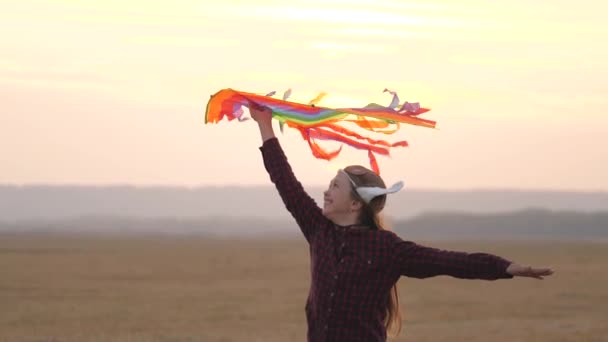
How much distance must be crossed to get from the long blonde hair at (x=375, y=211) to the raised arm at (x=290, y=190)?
0.18 meters

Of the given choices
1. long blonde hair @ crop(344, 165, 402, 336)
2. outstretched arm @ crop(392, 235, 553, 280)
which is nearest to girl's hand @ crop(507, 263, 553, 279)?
outstretched arm @ crop(392, 235, 553, 280)

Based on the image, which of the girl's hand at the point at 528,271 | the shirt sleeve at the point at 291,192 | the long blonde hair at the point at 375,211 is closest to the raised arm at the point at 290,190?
the shirt sleeve at the point at 291,192

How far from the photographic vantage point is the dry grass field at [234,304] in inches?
811

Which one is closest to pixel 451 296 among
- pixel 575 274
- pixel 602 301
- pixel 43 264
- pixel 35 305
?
pixel 602 301

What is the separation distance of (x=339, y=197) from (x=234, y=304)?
2378 cm

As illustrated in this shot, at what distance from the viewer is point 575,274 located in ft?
151

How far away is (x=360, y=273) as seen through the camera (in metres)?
6.34

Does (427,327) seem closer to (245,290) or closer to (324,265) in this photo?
(245,290)

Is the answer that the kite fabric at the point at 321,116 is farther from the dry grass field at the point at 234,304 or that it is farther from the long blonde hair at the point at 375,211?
the dry grass field at the point at 234,304

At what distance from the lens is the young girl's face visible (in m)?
6.40

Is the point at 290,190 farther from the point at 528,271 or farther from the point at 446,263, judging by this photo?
the point at 528,271

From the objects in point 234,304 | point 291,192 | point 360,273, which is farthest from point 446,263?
point 234,304

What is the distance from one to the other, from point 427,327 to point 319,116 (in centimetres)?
1608

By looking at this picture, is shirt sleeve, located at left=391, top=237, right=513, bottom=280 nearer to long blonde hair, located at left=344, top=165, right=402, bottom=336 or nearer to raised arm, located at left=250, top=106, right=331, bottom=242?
long blonde hair, located at left=344, top=165, right=402, bottom=336
